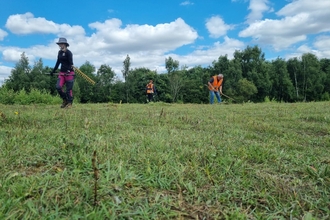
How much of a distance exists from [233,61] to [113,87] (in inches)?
1188

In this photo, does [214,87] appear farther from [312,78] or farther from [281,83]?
[312,78]

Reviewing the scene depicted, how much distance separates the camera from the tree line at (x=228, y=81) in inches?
2405

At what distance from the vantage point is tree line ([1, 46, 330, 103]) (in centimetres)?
6109

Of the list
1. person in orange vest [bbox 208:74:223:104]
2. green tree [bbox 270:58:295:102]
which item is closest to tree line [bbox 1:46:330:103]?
green tree [bbox 270:58:295:102]

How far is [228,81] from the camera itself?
6084cm

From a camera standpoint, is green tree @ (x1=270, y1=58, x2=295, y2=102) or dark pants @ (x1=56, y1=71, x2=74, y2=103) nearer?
dark pants @ (x1=56, y1=71, x2=74, y2=103)

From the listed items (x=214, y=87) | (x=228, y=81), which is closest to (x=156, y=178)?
(x=214, y=87)

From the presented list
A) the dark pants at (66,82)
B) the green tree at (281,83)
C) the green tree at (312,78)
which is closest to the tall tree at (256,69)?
the green tree at (281,83)

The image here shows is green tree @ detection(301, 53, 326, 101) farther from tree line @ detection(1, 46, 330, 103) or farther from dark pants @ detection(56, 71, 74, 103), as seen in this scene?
dark pants @ detection(56, 71, 74, 103)

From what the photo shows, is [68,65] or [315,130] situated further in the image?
[68,65]

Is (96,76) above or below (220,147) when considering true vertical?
above

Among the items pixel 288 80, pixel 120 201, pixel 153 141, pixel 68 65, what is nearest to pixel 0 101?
pixel 68 65

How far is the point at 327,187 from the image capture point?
2.29m

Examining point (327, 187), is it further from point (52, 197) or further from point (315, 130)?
point (315, 130)
